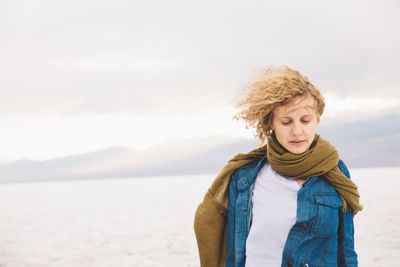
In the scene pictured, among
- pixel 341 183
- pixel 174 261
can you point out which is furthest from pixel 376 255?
pixel 341 183

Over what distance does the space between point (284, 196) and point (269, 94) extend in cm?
53

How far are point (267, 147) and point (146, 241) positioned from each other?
8.54m

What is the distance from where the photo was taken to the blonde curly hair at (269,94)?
6.86ft

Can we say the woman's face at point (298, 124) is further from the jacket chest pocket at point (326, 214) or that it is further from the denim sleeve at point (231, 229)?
the denim sleeve at point (231, 229)

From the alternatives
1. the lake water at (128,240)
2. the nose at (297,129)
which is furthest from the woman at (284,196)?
the lake water at (128,240)

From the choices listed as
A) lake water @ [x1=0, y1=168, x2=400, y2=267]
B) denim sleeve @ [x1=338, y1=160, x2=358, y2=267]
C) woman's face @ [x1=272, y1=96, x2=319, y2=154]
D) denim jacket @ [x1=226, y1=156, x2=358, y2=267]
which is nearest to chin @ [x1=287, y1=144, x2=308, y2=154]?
woman's face @ [x1=272, y1=96, x2=319, y2=154]

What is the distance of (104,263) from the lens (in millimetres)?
8047

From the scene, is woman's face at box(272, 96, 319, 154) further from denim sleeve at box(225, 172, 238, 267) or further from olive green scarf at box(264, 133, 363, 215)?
denim sleeve at box(225, 172, 238, 267)

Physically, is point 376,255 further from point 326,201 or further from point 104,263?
point 326,201

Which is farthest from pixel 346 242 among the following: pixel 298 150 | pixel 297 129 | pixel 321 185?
pixel 297 129

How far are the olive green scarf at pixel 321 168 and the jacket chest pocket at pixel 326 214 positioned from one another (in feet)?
0.14

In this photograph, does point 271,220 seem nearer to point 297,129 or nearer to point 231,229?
point 231,229

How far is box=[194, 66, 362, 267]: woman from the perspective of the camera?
2.02 metres

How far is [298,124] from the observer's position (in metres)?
2.08
